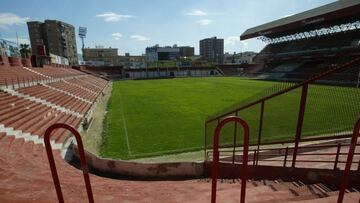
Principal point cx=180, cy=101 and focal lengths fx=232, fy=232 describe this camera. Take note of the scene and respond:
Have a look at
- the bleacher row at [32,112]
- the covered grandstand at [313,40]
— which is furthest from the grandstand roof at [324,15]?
the bleacher row at [32,112]

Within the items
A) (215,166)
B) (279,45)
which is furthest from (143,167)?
(279,45)

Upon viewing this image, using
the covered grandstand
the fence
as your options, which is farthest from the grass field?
the covered grandstand

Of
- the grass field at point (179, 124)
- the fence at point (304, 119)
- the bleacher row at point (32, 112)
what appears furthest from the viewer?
the grass field at point (179, 124)

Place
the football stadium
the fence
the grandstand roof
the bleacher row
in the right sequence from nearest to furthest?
the football stadium, the fence, the bleacher row, the grandstand roof

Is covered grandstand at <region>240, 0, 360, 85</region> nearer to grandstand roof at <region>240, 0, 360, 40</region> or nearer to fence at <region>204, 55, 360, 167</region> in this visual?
grandstand roof at <region>240, 0, 360, 40</region>

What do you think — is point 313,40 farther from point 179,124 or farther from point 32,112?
point 32,112

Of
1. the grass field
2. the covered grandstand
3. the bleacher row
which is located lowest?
the grass field

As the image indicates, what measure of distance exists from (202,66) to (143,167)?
83.9m

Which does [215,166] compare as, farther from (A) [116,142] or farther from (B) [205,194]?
(A) [116,142]

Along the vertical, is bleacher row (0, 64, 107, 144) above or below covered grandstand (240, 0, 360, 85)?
below

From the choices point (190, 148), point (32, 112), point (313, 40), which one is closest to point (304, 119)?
point (190, 148)

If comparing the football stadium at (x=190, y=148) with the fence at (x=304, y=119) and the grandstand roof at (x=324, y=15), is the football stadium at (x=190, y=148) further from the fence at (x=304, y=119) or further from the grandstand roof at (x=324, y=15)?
the grandstand roof at (x=324, y=15)

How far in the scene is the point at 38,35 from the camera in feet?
406

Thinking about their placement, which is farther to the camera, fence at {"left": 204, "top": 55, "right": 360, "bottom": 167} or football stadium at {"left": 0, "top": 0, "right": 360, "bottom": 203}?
fence at {"left": 204, "top": 55, "right": 360, "bottom": 167}
